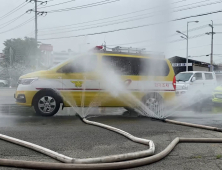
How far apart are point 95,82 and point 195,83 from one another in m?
8.65

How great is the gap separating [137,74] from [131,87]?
479mm

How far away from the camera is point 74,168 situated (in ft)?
11.2

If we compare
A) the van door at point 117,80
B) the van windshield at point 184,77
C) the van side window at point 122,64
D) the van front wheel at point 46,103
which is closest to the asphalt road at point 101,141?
the van front wheel at point 46,103

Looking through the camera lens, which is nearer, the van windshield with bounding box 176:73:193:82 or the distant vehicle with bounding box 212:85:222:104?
the distant vehicle with bounding box 212:85:222:104

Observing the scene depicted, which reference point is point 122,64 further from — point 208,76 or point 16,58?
point 16,58

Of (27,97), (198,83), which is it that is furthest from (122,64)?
(198,83)

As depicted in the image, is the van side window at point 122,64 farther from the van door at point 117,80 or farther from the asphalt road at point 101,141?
the asphalt road at point 101,141

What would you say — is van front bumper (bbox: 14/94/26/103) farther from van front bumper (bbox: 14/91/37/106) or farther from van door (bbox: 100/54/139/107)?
van door (bbox: 100/54/139/107)

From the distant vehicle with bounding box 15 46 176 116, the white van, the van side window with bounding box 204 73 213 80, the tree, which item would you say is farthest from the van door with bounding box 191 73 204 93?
the tree

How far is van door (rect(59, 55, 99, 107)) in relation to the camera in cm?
797

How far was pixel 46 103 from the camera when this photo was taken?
7.94 m

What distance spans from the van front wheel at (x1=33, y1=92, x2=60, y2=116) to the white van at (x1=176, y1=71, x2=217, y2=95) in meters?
8.10

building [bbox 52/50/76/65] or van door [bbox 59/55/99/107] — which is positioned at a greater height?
building [bbox 52/50/76/65]

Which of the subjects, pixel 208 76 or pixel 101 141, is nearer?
pixel 101 141
